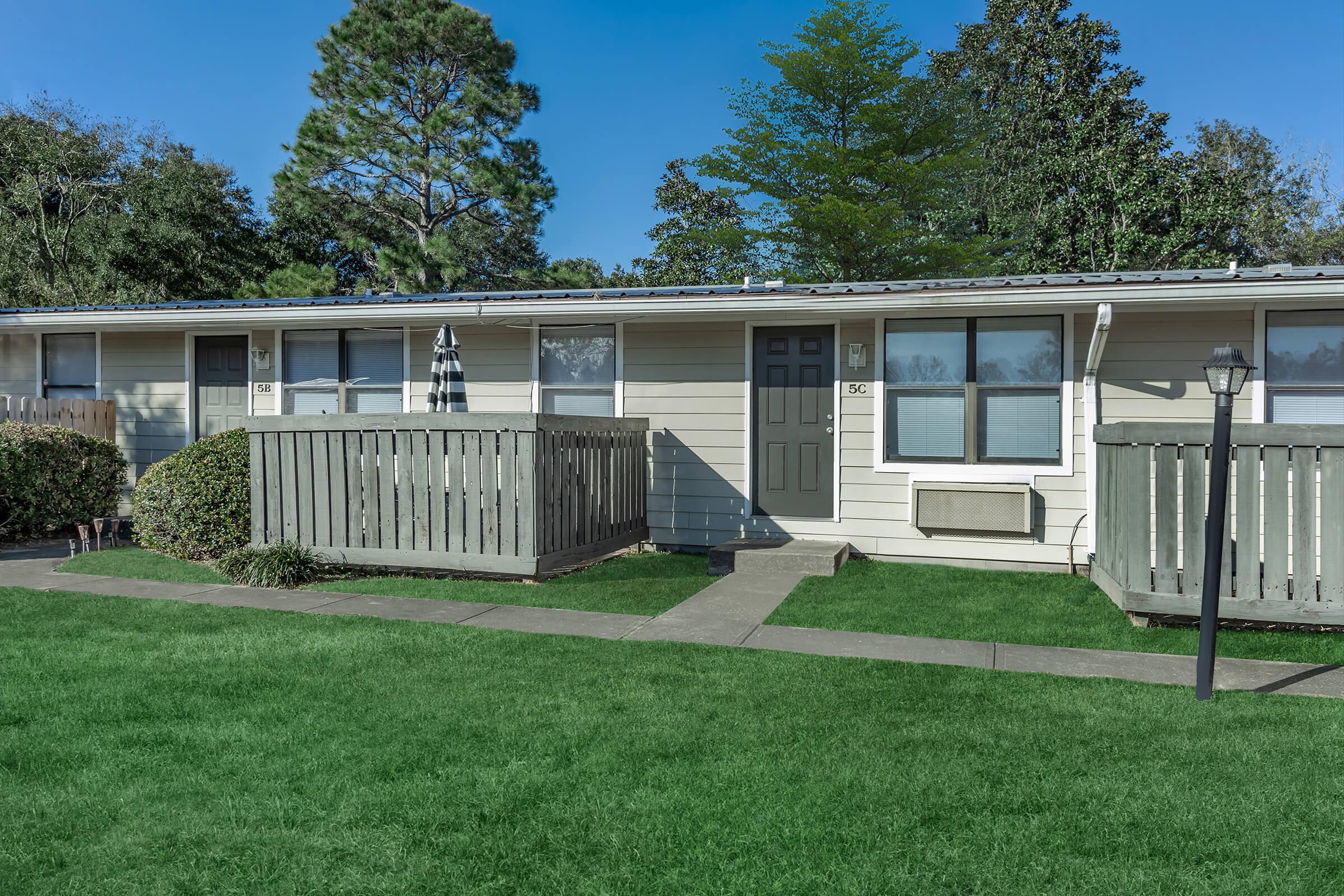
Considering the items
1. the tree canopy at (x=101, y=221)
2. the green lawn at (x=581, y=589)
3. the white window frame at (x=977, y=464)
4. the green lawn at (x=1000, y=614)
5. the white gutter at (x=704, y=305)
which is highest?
the tree canopy at (x=101, y=221)

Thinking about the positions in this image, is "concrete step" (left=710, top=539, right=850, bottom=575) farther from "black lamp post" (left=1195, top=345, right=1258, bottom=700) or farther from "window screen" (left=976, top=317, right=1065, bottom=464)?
"black lamp post" (left=1195, top=345, right=1258, bottom=700)

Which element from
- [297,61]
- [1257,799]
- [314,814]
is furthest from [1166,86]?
[314,814]

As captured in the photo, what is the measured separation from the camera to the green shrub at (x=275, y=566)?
6938mm

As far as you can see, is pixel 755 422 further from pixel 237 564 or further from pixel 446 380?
pixel 237 564

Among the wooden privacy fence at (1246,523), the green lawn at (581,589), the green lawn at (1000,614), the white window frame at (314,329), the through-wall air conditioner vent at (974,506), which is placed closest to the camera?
the wooden privacy fence at (1246,523)

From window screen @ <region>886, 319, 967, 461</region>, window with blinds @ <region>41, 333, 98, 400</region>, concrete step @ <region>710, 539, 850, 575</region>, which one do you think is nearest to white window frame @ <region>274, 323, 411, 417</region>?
window with blinds @ <region>41, 333, 98, 400</region>

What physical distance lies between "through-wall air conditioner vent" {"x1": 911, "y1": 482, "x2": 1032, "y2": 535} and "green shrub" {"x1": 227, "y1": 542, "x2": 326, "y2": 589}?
517cm

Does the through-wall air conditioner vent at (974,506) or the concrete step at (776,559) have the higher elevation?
the through-wall air conditioner vent at (974,506)

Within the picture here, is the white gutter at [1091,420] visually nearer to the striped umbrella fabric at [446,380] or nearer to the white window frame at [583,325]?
the white window frame at [583,325]

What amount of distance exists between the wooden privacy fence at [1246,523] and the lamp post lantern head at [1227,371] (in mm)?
1133

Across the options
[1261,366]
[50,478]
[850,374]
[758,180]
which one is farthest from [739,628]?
[758,180]

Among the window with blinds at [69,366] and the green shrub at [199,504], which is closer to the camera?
the green shrub at [199,504]

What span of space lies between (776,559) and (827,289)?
2518 mm

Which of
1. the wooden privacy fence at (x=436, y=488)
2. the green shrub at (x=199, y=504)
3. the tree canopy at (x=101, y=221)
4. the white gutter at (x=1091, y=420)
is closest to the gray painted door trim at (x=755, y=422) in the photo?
the wooden privacy fence at (x=436, y=488)
